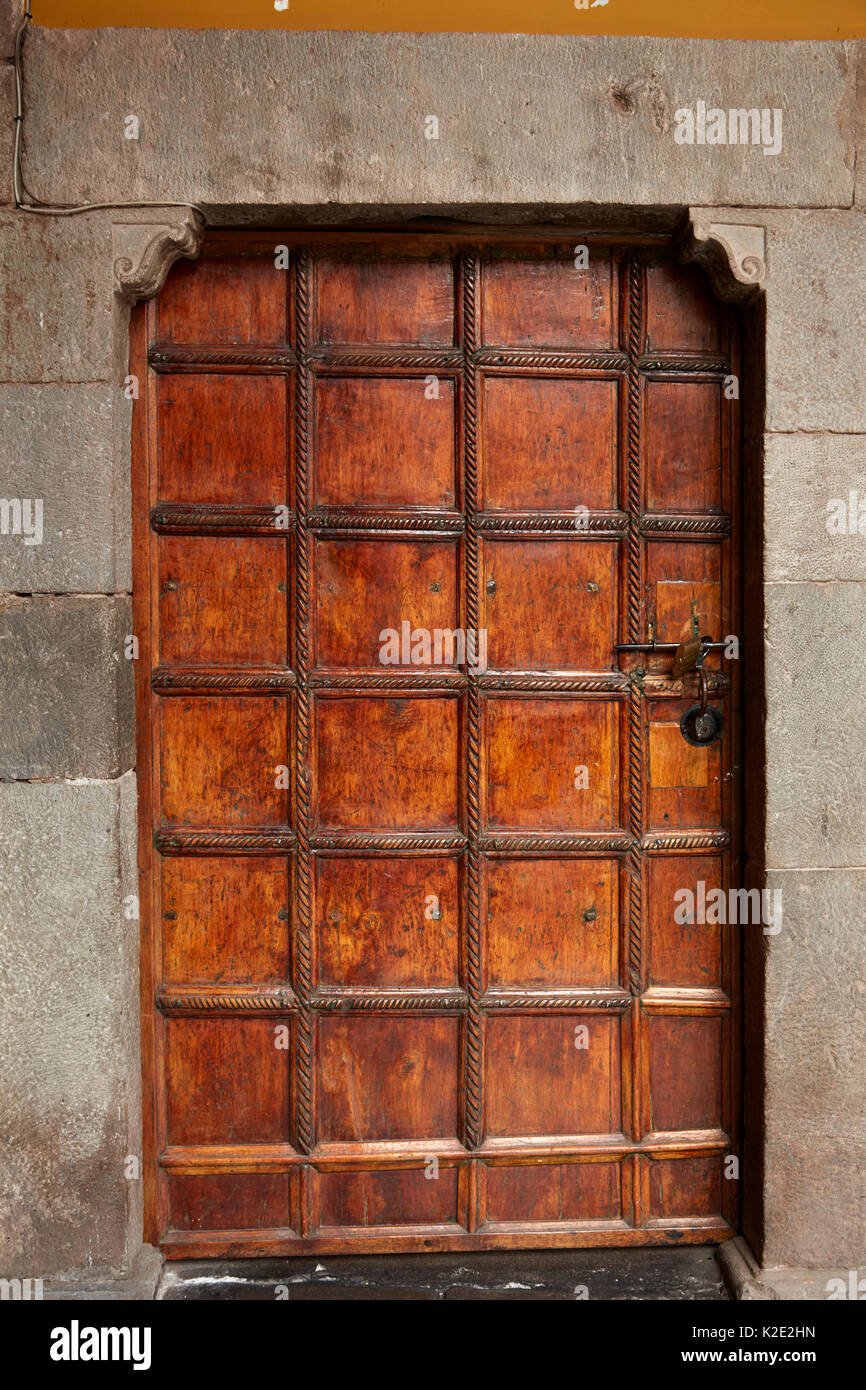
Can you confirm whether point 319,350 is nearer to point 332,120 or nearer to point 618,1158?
point 332,120

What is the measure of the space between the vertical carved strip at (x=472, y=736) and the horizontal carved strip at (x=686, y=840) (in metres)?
0.54

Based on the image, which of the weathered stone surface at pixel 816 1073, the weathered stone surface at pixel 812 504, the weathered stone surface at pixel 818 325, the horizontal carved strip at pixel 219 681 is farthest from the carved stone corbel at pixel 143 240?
the weathered stone surface at pixel 816 1073

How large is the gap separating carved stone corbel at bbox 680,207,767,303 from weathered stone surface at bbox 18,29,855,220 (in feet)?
0.24

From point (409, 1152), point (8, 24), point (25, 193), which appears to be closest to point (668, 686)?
point (409, 1152)

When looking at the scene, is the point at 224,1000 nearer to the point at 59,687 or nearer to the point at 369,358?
the point at 59,687

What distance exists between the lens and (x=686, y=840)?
2703mm

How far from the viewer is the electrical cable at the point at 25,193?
7.91ft

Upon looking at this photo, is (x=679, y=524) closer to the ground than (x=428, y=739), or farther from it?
farther from it

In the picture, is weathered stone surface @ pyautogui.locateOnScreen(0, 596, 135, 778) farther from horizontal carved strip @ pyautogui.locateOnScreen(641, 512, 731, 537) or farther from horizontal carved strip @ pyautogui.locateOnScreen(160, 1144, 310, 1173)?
horizontal carved strip @ pyautogui.locateOnScreen(641, 512, 731, 537)

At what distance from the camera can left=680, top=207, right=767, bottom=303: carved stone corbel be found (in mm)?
2486

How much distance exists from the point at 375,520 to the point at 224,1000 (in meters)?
1.53

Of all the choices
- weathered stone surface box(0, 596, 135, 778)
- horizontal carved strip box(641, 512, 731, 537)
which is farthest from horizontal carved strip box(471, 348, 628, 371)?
weathered stone surface box(0, 596, 135, 778)

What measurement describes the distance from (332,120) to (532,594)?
1449 millimetres

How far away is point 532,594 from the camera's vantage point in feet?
8.82
